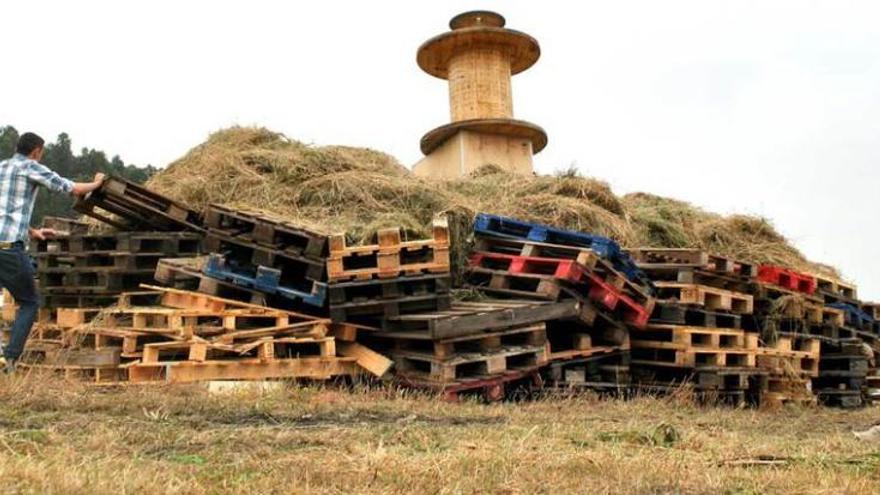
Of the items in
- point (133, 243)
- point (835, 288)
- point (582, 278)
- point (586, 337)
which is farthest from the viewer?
point (835, 288)

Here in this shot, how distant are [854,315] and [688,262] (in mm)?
3676

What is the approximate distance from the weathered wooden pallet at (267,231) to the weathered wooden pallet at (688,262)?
375 cm

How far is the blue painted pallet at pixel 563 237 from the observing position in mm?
8125

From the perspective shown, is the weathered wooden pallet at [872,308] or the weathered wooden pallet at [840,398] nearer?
the weathered wooden pallet at [840,398]

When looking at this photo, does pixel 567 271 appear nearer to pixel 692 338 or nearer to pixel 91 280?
pixel 692 338

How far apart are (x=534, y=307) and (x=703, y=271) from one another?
2.31 m

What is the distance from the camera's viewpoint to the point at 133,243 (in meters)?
8.20

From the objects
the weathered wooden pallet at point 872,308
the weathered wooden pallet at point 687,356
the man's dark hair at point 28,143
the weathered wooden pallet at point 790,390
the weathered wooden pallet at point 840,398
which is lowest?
the weathered wooden pallet at point 840,398

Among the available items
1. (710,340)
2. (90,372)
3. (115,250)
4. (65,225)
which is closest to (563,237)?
(710,340)

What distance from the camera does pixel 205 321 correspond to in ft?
24.4

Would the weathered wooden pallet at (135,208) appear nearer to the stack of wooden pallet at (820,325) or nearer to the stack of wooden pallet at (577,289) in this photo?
the stack of wooden pallet at (577,289)

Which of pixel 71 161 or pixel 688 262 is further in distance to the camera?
pixel 71 161

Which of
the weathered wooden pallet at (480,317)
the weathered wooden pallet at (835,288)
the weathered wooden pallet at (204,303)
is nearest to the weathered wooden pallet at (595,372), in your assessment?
the weathered wooden pallet at (480,317)

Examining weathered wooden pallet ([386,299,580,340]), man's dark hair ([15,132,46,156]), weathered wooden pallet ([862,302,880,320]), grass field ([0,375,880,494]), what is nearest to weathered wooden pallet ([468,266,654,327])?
weathered wooden pallet ([386,299,580,340])
